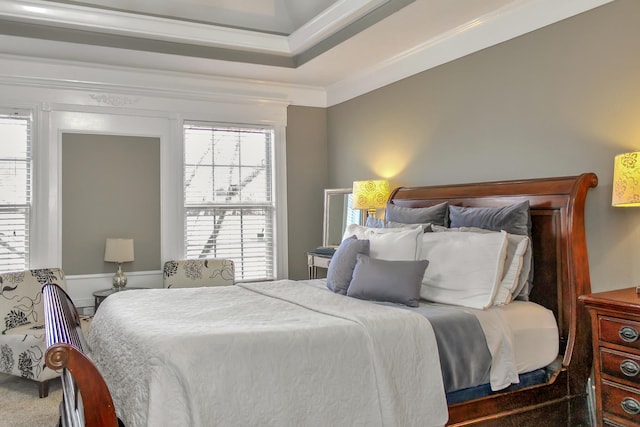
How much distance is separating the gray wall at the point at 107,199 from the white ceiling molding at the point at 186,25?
111 centimetres

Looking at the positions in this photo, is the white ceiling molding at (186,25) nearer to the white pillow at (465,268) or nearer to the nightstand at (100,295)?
the white pillow at (465,268)

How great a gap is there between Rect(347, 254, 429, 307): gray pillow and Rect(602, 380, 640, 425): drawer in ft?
Answer: 3.22

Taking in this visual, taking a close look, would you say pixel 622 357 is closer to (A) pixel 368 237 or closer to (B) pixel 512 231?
(B) pixel 512 231

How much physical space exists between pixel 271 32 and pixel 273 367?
3432 mm

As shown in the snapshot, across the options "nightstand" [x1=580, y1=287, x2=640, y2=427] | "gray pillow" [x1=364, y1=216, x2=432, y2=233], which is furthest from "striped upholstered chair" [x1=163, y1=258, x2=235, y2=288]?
"nightstand" [x1=580, y1=287, x2=640, y2=427]

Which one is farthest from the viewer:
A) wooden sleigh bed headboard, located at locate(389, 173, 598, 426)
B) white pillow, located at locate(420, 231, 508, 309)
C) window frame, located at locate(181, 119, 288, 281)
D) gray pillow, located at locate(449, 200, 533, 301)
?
window frame, located at locate(181, 119, 288, 281)

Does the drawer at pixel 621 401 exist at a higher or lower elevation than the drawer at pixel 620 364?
lower

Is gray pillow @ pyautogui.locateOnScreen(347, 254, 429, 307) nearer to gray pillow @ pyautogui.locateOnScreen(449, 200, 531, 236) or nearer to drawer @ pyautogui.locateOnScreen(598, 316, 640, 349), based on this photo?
gray pillow @ pyautogui.locateOnScreen(449, 200, 531, 236)

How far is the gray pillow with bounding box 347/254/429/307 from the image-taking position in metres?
2.84

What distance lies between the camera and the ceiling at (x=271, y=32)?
3.65 meters

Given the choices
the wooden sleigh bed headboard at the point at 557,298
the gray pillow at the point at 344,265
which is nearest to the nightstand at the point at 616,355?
the wooden sleigh bed headboard at the point at 557,298

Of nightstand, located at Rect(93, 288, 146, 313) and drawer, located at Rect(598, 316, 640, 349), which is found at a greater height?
drawer, located at Rect(598, 316, 640, 349)

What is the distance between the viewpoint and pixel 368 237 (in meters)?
3.46

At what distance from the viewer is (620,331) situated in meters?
2.43
